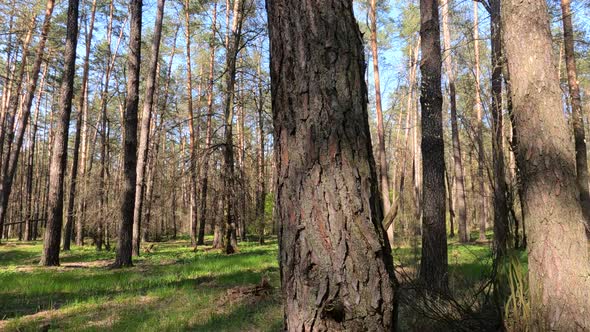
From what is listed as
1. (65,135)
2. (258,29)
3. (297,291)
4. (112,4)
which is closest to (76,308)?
(297,291)

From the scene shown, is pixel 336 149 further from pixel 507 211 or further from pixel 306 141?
pixel 507 211

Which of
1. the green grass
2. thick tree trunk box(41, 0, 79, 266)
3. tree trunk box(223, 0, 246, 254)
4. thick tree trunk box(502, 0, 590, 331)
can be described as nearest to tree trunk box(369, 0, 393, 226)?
tree trunk box(223, 0, 246, 254)

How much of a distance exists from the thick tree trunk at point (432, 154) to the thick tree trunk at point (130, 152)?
7.58m

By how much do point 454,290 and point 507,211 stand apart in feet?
5.57

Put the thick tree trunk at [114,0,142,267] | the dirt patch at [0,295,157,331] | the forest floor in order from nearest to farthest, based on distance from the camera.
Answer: the forest floor
the dirt patch at [0,295,157,331]
the thick tree trunk at [114,0,142,267]

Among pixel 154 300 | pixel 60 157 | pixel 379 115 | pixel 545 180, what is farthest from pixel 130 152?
pixel 379 115

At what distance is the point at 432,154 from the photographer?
533 centimetres

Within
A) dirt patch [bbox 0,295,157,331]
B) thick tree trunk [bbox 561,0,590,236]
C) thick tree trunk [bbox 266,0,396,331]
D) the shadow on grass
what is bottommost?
the shadow on grass

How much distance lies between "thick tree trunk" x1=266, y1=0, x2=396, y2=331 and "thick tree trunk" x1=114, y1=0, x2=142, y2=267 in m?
9.23

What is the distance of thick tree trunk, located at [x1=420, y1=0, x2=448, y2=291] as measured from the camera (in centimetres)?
500

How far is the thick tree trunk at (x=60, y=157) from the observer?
10.2 m

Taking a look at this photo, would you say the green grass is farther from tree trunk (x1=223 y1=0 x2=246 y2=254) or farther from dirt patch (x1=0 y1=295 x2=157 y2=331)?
tree trunk (x1=223 y1=0 x2=246 y2=254)

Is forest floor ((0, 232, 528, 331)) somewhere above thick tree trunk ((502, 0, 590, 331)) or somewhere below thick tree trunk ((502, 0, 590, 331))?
below

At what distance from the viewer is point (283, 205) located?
162 centimetres
